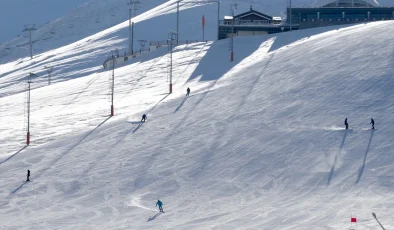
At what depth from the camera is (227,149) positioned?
3931 cm

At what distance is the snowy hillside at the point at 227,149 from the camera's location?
31.8 m

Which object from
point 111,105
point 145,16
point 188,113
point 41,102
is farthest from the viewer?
point 145,16

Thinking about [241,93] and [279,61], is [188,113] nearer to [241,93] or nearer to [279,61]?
[241,93]

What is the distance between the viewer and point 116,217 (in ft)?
106

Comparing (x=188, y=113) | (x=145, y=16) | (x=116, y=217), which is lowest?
(x=116, y=217)

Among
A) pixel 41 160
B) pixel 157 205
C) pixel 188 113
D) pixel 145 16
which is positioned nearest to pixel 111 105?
pixel 188 113

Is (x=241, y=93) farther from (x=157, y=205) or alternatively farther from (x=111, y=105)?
(x=157, y=205)

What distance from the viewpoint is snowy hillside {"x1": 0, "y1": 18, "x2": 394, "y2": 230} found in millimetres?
31766

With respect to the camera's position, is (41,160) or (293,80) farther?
(293,80)

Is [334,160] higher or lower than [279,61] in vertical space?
lower

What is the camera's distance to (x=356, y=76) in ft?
152

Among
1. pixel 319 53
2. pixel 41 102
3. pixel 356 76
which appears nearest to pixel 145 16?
pixel 41 102

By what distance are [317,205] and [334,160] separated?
5.25 meters

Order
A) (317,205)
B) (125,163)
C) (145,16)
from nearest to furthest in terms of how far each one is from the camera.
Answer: (317,205) < (125,163) < (145,16)
